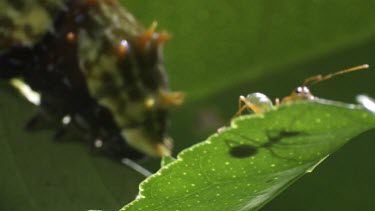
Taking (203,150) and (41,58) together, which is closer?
(203,150)

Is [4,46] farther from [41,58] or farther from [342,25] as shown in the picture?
[342,25]

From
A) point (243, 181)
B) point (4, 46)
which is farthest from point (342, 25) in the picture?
point (243, 181)

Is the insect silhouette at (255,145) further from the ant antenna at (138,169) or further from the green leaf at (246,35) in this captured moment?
the green leaf at (246,35)

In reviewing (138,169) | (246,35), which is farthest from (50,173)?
(246,35)

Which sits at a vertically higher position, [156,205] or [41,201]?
[41,201]

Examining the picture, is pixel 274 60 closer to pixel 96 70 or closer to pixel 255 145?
pixel 96 70

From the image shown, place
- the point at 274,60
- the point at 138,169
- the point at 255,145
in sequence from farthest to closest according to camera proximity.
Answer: the point at 274,60, the point at 138,169, the point at 255,145

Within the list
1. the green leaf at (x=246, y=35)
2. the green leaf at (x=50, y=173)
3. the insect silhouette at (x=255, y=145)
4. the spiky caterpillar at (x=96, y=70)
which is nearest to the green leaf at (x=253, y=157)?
the insect silhouette at (x=255, y=145)
